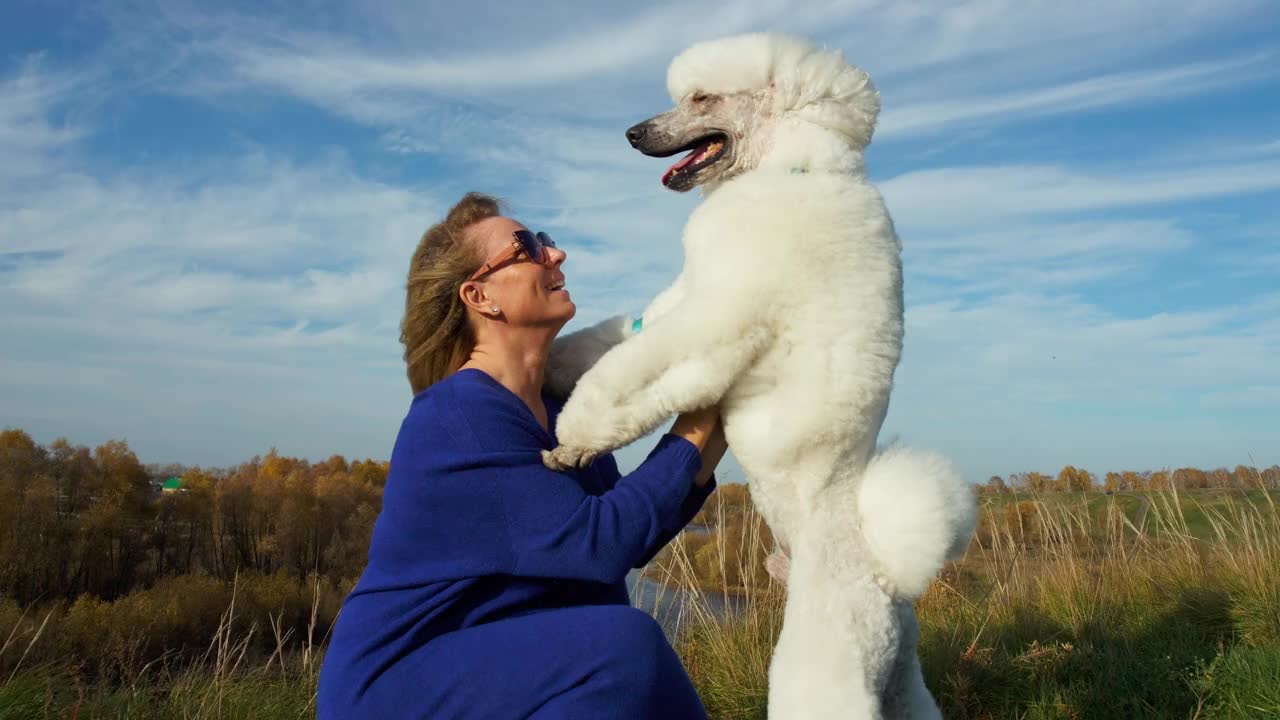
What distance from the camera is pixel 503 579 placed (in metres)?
1.96

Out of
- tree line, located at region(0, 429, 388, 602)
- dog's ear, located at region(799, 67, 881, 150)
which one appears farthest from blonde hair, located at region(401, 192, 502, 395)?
tree line, located at region(0, 429, 388, 602)

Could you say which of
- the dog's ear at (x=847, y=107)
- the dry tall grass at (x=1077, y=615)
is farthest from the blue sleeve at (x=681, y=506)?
the dry tall grass at (x=1077, y=615)

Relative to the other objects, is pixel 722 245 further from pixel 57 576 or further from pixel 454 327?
pixel 57 576

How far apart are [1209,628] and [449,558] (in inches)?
204

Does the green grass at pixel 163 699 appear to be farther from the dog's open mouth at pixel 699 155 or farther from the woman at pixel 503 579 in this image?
the dog's open mouth at pixel 699 155

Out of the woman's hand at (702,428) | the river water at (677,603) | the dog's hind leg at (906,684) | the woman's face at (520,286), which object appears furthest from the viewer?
the river water at (677,603)

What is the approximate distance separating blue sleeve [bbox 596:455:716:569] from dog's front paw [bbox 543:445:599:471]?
0.24 meters

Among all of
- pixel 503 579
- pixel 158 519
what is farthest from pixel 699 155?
pixel 158 519

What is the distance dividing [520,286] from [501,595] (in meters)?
0.80

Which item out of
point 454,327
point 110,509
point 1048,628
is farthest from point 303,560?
point 454,327

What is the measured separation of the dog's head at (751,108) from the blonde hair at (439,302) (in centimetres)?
62

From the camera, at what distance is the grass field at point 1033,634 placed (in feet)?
12.3

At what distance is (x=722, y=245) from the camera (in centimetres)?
181

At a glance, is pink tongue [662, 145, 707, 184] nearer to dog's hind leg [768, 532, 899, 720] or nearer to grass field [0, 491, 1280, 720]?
dog's hind leg [768, 532, 899, 720]
